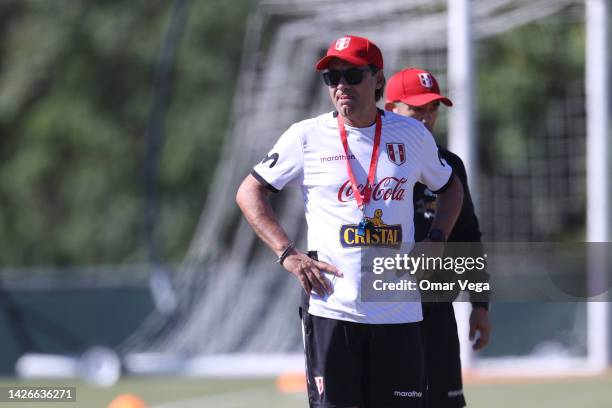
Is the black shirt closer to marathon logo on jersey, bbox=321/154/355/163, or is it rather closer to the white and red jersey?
the white and red jersey

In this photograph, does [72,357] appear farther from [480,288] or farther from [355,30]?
[480,288]

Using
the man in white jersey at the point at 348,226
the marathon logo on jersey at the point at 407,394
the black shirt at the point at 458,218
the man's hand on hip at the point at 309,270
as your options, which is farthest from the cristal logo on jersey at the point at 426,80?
the marathon logo on jersey at the point at 407,394

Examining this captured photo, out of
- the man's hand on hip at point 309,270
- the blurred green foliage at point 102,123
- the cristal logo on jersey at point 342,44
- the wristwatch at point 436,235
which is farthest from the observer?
the blurred green foliage at point 102,123

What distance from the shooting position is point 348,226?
5918mm

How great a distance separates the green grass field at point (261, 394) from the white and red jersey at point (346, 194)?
5916 mm

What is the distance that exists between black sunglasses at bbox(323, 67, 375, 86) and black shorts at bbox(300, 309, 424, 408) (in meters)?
1.08

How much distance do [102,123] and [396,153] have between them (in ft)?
89.5

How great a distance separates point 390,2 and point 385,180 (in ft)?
30.9

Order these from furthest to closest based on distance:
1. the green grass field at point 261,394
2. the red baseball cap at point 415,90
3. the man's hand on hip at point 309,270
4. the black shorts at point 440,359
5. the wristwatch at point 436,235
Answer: the green grass field at point 261,394, the red baseball cap at point 415,90, the black shorts at point 440,359, the wristwatch at point 436,235, the man's hand on hip at point 309,270

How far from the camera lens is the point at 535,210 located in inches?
732

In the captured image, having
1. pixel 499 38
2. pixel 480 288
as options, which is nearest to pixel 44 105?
pixel 499 38

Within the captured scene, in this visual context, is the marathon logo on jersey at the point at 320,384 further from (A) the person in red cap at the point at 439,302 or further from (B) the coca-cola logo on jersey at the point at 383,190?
(A) the person in red cap at the point at 439,302

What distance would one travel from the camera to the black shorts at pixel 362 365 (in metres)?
5.94

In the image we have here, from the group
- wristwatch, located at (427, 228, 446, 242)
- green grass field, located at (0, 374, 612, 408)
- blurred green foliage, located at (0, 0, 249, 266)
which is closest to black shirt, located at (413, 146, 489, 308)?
wristwatch, located at (427, 228, 446, 242)
